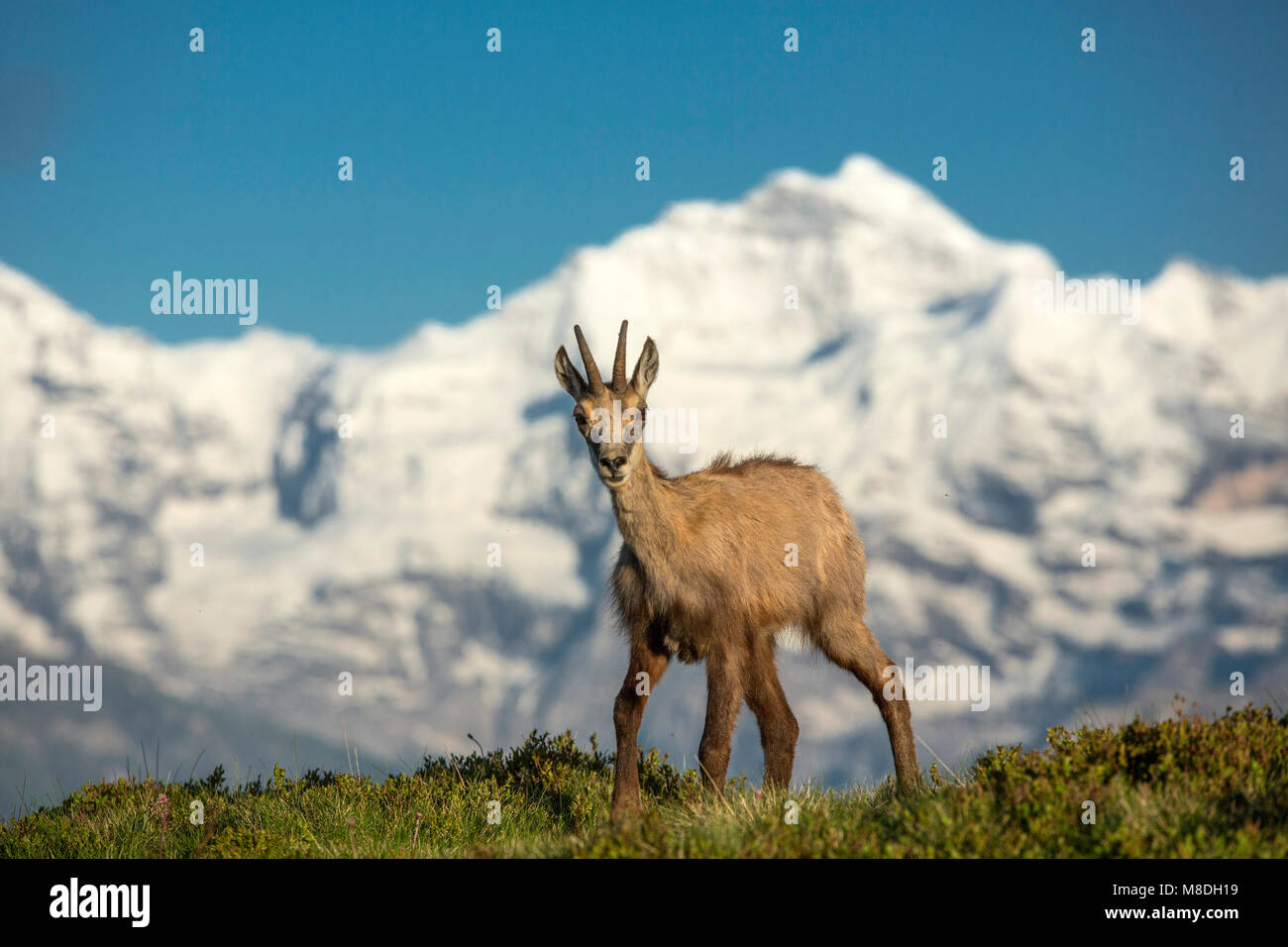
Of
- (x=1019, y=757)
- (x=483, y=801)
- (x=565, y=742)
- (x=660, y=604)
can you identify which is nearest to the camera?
(x=1019, y=757)

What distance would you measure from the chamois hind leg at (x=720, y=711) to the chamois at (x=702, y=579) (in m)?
0.01

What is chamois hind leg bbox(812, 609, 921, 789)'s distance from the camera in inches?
434

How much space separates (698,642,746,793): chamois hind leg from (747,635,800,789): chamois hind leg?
0.36 meters

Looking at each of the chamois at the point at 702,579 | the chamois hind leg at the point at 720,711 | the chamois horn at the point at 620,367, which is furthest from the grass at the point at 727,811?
the chamois horn at the point at 620,367

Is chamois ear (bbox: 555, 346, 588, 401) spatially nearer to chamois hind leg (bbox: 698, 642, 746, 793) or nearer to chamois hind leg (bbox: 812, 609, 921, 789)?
chamois hind leg (bbox: 698, 642, 746, 793)

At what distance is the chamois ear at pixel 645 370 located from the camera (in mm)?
9539

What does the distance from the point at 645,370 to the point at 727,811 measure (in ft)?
11.9

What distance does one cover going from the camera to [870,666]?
1120 centimetres

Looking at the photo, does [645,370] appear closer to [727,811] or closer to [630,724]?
[630,724]

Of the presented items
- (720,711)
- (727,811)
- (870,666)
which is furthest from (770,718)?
(727,811)

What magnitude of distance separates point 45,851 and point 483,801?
12.2 feet
